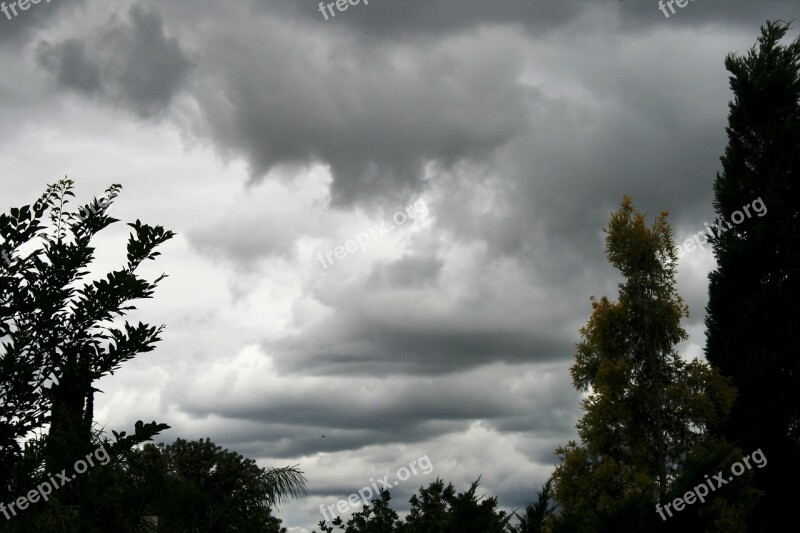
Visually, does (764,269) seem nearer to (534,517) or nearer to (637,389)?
(637,389)

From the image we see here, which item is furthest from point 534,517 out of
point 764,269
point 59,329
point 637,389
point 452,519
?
point 764,269

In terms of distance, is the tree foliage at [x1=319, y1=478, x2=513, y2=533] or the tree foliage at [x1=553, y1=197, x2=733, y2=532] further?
the tree foliage at [x1=553, y1=197, x2=733, y2=532]

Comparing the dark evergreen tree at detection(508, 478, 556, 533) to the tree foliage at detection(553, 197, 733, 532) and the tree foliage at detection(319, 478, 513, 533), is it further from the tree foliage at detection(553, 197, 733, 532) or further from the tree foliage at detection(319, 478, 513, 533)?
the tree foliage at detection(553, 197, 733, 532)

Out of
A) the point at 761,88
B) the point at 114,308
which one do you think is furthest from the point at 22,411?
A: the point at 761,88

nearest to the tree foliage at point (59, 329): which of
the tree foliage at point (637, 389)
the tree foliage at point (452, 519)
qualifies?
the tree foliage at point (452, 519)

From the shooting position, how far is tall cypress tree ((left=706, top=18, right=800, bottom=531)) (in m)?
27.5

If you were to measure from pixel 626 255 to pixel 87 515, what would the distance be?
21.1 meters

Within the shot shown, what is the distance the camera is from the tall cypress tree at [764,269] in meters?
27.5

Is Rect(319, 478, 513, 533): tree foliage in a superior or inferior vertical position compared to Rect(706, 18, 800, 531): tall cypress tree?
inferior

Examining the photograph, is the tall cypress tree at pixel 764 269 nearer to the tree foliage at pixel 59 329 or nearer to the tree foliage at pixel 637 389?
the tree foliage at pixel 637 389

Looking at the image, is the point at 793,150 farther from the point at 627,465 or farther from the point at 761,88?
the point at 627,465

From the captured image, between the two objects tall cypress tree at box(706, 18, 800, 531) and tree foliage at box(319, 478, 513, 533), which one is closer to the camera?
tree foliage at box(319, 478, 513, 533)

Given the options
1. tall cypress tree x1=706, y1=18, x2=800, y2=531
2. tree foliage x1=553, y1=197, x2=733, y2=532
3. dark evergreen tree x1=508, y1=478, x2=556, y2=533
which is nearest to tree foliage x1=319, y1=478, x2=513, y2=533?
dark evergreen tree x1=508, y1=478, x2=556, y2=533

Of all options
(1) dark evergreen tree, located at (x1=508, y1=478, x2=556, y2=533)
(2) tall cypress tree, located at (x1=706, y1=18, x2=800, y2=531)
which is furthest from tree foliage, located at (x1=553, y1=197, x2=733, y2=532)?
(1) dark evergreen tree, located at (x1=508, y1=478, x2=556, y2=533)
